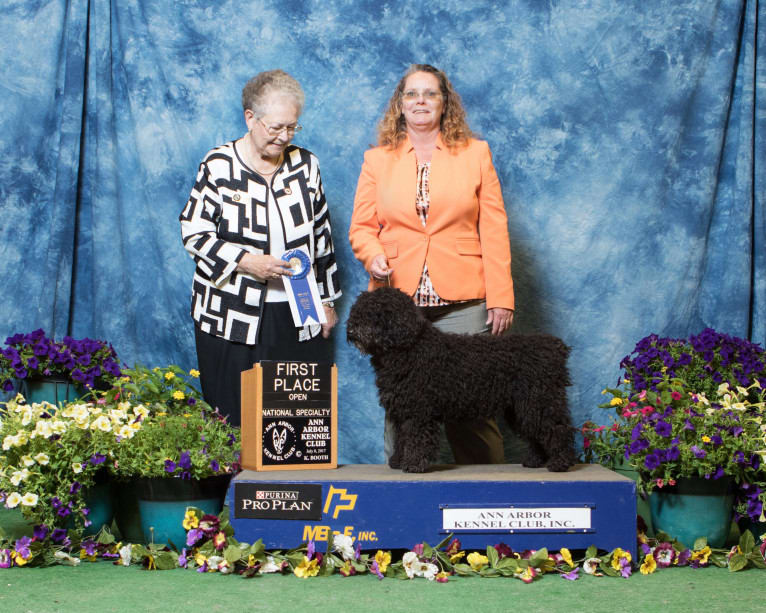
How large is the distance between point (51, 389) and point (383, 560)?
1660 millimetres

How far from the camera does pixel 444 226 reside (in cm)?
294

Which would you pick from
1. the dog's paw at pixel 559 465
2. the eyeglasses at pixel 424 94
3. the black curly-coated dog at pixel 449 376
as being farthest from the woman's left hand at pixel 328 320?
the dog's paw at pixel 559 465

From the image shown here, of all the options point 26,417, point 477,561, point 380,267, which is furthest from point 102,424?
point 477,561

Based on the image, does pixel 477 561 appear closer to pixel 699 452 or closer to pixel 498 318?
pixel 699 452

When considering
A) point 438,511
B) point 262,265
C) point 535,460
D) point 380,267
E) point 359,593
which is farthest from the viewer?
point 262,265

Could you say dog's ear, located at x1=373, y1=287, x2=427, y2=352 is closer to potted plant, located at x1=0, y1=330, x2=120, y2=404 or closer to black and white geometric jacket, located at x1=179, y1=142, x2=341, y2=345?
black and white geometric jacket, located at x1=179, y1=142, x2=341, y2=345

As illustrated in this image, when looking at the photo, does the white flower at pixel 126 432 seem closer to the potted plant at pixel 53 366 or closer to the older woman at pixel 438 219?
the potted plant at pixel 53 366

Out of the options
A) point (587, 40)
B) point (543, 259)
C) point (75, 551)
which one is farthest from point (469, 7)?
point (75, 551)

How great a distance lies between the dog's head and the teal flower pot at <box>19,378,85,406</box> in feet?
4.65

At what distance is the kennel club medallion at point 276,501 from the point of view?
2350 millimetres

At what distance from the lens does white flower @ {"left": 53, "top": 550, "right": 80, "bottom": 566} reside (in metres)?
2.39

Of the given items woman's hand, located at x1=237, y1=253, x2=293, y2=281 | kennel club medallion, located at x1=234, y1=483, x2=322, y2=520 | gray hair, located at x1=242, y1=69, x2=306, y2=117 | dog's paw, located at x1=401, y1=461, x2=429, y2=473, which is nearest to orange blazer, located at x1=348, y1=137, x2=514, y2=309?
woman's hand, located at x1=237, y1=253, x2=293, y2=281

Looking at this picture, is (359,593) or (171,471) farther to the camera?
(171,471)

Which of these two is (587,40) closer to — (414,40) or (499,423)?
(414,40)
